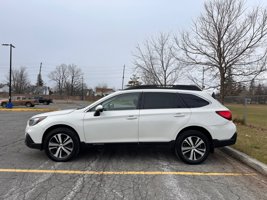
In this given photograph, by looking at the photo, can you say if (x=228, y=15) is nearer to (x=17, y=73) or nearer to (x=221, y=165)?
(x=221, y=165)

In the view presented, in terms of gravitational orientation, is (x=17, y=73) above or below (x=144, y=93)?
above

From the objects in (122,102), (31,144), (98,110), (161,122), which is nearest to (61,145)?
(31,144)

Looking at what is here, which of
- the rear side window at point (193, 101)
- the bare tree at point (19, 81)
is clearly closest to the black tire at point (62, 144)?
the rear side window at point (193, 101)

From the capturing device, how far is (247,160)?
6.02 m

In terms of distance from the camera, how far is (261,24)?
14578mm

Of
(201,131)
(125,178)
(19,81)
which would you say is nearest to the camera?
(125,178)

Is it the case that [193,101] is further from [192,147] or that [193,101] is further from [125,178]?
[125,178]

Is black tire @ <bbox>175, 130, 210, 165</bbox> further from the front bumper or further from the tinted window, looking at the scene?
the front bumper

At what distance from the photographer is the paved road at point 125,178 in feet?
13.8

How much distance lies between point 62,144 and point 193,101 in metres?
3.18

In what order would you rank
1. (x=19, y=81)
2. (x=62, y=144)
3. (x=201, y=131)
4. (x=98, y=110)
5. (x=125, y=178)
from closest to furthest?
1. (x=125, y=178)
2. (x=98, y=110)
3. (x=62, y=144)
4. (x=201, y=131)
5. (x=19, y=81)

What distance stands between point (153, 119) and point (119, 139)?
89cm

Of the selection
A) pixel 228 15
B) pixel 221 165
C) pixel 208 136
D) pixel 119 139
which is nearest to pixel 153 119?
pixel 119 139

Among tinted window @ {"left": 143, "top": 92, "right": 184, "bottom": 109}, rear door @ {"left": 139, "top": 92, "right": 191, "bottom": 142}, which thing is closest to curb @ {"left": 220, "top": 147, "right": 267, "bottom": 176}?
rear door @ {"left": 139, "top": 92, "right": 191, "bottom": 142}
